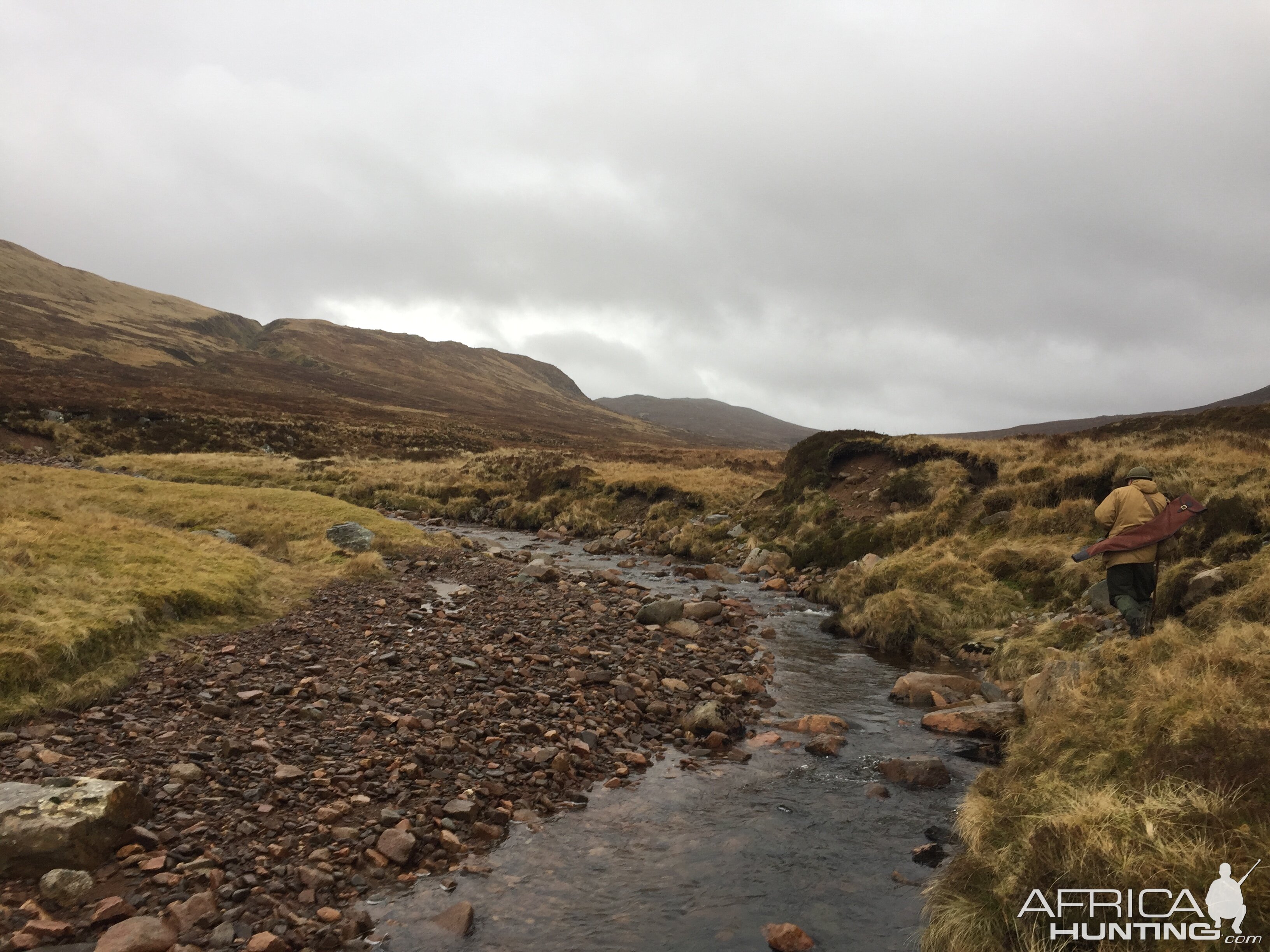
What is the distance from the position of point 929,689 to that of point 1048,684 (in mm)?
2455

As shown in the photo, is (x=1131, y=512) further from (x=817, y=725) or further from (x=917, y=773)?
(x=817, y=725)

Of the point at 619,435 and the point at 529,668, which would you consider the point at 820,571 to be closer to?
the point at 529,668

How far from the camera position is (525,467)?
5016cm

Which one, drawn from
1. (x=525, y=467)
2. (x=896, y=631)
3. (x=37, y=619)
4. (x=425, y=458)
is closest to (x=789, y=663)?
(x=896, y=631)

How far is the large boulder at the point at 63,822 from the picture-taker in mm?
5762

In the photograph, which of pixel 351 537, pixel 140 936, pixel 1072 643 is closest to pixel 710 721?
pixel 1072 643

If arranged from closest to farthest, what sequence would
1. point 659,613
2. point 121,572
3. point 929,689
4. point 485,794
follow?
point 485,794 < point 929,689 < point 121,572 < point 659,613

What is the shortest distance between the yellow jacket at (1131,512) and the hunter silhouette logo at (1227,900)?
24.2ft

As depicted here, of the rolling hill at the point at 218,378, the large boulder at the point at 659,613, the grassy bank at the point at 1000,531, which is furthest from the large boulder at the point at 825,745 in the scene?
the rolling hill at the point at 218,378

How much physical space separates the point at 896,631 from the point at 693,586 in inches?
325

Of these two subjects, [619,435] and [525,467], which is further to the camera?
[619,435]

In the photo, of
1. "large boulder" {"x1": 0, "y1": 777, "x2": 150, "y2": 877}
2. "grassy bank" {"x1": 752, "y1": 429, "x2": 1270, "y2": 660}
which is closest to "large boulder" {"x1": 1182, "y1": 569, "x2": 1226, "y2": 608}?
"grassy bank" {"x1": 752, "y1": 429, "x2": 1270, "y2": 660}

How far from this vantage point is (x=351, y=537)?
893 inches

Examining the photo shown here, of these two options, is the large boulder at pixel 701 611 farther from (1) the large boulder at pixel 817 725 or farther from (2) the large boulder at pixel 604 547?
(2) the large boulder at pixel 604 547
